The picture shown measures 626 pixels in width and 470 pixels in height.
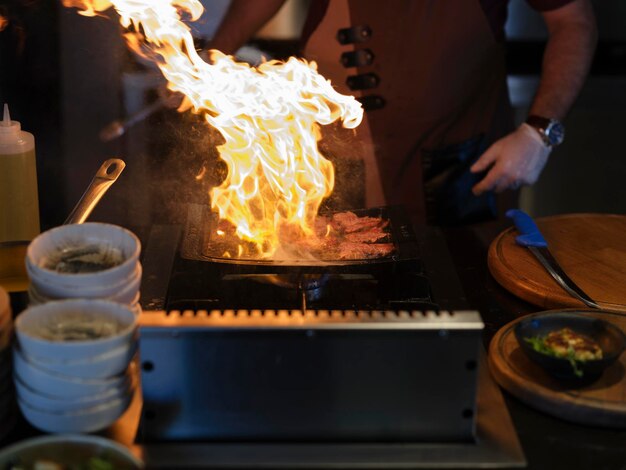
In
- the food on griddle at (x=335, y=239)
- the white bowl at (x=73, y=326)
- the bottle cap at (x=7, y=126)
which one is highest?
the bottle cap at (x=7, y=126)

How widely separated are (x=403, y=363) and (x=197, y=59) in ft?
4.12

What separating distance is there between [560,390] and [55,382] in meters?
1.01

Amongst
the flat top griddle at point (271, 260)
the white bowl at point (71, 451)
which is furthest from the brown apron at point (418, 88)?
the white bowl at point (71, 451)

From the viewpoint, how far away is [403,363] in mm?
1543

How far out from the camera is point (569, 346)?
174 centimetres

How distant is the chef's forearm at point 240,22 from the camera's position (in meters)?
2.93

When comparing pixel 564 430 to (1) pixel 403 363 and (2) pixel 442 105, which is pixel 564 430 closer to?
(1) pixel 403 363

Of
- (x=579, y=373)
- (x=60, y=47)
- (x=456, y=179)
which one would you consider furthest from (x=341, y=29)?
(x=579, y=373)

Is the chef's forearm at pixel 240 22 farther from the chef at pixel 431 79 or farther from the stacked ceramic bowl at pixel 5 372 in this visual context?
the stacked ceramic bowl at pixel 5 372

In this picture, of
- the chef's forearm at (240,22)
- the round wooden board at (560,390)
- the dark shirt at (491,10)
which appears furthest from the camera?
the dark shirt at (491,10)

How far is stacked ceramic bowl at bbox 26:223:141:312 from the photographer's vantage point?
1545 millimetres

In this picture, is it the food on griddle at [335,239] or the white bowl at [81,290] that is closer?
the white bowl at [81,290]

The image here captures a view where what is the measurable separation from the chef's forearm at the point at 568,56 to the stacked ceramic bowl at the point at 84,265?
6.22 feet

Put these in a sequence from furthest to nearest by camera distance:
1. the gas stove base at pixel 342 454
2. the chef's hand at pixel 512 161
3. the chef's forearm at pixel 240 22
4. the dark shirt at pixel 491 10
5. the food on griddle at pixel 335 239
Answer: the dark shirt at pixel 491 10
the chef's forearm at pixel 240 22
the chef's hand at pixel 512 161
the food on griddle at pixel 335 239
the gas stove base at pixel 342 454
